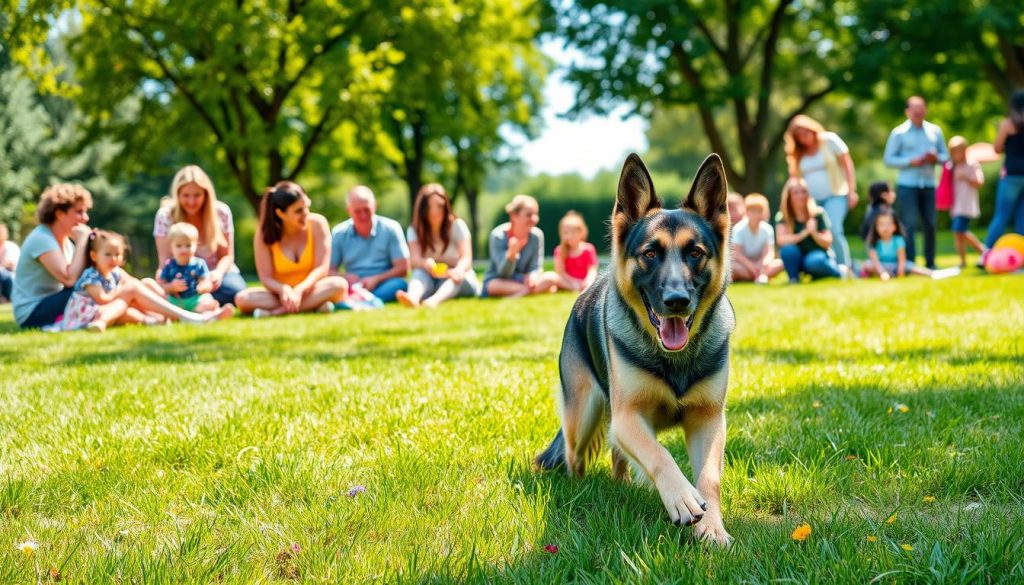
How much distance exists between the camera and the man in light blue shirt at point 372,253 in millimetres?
12375

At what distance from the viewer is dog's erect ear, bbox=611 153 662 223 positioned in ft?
10.7

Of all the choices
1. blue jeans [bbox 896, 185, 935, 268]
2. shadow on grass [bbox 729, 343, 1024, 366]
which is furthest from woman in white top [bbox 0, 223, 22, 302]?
blue jeans [bbox 896, 185, 935, 268]

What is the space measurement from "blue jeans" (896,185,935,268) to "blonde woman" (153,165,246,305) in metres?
10.3

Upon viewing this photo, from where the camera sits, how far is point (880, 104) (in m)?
26.0

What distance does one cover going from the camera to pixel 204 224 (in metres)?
11.0

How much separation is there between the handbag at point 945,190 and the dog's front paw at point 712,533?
14.4m

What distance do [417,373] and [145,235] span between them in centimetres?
3969

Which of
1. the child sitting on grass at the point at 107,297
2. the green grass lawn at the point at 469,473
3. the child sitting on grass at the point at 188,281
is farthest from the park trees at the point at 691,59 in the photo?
the green grass lawn at the point at 469,473

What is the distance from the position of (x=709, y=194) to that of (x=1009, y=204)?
11.3 meters

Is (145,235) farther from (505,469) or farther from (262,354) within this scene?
(505,469)

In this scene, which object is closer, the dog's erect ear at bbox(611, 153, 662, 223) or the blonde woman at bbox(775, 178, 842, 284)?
the dog's erect ear at bbox(611, 153, 662, 223)

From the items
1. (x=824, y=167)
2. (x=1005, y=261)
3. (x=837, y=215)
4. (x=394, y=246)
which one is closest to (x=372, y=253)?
(x=394, y=246)

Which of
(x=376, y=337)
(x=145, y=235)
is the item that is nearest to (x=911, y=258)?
(x=376, y=337)

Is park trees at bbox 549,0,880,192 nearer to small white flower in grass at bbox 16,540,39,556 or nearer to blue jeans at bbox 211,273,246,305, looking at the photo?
blue jeans at bbox 211,273,246,305
